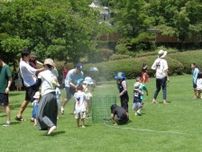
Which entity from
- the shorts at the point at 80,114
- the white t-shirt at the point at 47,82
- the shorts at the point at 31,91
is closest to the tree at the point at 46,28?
the shorts at the point at 31,91

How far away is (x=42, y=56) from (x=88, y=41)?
12.2 feet

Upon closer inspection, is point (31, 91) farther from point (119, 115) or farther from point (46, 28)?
point (46, 28)

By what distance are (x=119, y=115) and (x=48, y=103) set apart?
2.75 metres

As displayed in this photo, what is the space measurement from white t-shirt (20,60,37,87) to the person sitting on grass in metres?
2.42

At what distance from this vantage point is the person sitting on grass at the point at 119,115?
1565 cm

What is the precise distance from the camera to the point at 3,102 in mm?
15758

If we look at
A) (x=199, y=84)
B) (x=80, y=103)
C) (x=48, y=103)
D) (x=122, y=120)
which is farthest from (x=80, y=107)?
(x=199, y=84)

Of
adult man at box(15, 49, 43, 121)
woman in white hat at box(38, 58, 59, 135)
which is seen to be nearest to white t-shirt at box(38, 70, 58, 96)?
woman in white hat at box(38, 58, 59, 135)

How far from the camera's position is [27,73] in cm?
1600

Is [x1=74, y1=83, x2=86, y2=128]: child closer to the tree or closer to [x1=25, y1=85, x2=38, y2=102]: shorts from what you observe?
[x1=25, y1=85, x2=38, y2=102]: shorts

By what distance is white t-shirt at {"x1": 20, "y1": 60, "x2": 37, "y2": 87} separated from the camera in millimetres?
15914

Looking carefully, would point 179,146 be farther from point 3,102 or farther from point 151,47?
point 151,47

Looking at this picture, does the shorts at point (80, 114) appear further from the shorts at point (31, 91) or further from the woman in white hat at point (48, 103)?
the shorts at point (31, 91)

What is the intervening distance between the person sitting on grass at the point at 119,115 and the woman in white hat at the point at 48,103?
254 cm
